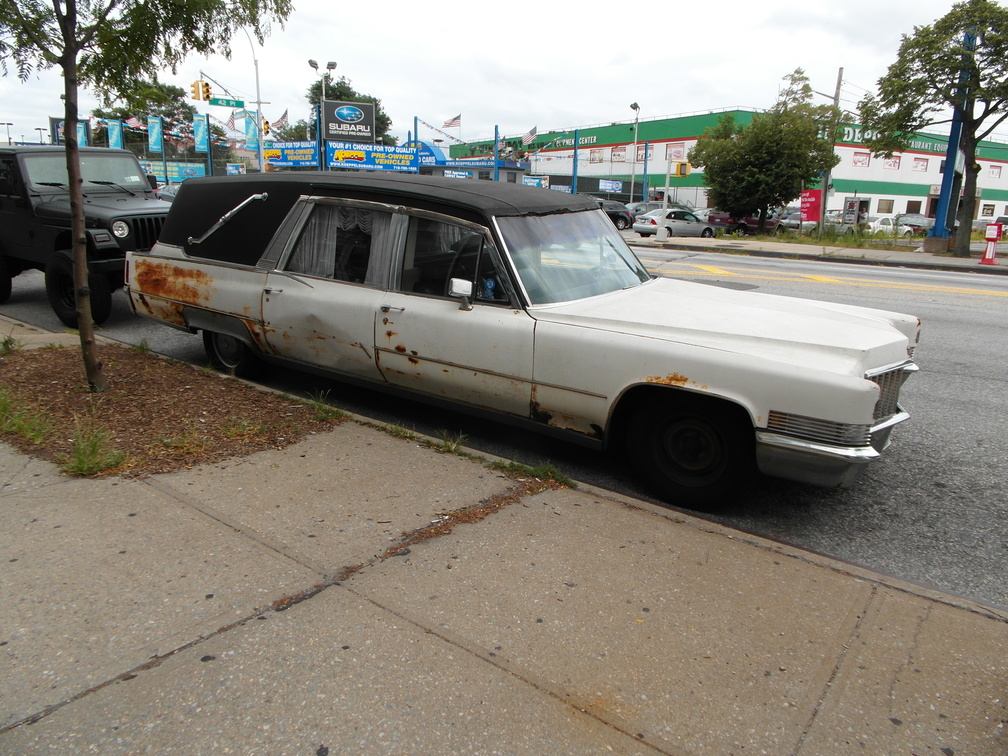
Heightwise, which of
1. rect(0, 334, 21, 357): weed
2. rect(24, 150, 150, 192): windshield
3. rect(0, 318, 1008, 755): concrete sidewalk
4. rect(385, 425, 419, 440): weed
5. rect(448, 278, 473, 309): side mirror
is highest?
rect(24, 150, 150, 192): windshield

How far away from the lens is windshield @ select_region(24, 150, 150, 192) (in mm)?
8945

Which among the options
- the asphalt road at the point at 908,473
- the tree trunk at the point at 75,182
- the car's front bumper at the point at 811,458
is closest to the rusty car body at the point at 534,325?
the car's front bumper at the point at 811,458

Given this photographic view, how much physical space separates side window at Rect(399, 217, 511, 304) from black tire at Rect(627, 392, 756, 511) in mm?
1151

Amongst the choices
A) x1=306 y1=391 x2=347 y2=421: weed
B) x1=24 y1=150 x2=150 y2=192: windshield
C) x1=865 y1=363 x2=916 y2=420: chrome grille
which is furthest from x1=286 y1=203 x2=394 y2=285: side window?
x1=24 y1=150 x2=150 y2=192: windshield

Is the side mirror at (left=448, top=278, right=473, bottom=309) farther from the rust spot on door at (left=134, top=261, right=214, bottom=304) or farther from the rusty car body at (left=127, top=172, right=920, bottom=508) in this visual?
the rust spot on door at (left=134, top=261, right=214, bottom=304)

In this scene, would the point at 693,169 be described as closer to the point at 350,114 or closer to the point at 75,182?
the point at 350,114

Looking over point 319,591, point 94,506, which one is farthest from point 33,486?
point 319,591

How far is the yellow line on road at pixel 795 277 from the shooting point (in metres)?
13.5

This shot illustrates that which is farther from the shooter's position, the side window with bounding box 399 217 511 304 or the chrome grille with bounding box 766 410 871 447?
the side window with bounding box 399 217 511 304

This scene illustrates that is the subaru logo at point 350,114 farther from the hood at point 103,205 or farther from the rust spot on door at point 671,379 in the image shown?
the rust spot on door at point 671,379

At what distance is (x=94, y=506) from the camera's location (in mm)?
A: 3727

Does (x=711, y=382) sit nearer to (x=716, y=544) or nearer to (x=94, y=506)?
(x=716, y=544)

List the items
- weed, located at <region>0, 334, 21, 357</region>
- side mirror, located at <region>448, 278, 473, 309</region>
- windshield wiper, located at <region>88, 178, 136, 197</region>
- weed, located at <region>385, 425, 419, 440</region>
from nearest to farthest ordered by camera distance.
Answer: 1. side mirror, located at <region>448, 278, 473, 309</region>
2. weed, located at <region>385, 425, 419, 440</region>
3. weed, located at <region>0, 334, 21, 357</region>
4. windshield wiper, located at <region>88, 178, 136, 197</region>

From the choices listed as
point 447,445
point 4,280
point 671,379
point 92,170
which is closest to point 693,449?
point 671,379
